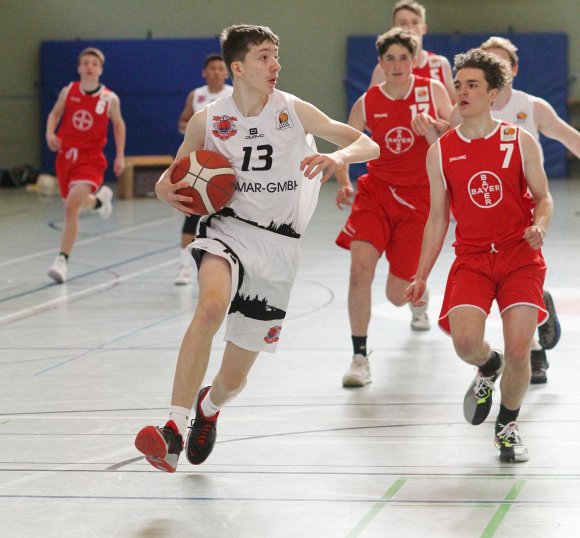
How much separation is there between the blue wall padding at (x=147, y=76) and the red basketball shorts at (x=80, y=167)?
445 inches

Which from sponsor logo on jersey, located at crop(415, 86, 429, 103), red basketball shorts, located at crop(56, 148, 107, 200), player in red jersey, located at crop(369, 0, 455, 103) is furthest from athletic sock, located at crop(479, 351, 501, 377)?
red basketball shorts, located at crop(56, 148, 107, 200)

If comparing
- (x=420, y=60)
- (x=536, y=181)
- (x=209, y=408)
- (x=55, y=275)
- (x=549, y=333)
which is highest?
(x=420, y=60)

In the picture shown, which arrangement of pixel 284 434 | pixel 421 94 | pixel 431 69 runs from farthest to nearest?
pixel 431 69
pixel 421 94
pixel 284 434

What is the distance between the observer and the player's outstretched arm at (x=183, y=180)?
15.4ft

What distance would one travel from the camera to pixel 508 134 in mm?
5027

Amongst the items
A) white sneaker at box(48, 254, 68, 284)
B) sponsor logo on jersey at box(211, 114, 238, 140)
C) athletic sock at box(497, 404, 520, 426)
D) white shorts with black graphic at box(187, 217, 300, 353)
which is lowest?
white sneaker at box(48, 254, 68, 284)

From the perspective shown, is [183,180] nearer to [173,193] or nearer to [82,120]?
[173,193]

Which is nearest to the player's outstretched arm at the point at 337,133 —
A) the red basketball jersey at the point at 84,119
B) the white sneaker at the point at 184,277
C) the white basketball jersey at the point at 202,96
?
the white sneaker at the point at 184,277

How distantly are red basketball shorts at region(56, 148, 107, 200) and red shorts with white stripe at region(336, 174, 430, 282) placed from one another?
175 inches

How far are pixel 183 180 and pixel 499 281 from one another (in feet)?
4.55

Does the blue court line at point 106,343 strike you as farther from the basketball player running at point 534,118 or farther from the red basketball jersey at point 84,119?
the red basketball jersey at point 84,119

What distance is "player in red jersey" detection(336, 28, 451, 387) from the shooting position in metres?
6.64

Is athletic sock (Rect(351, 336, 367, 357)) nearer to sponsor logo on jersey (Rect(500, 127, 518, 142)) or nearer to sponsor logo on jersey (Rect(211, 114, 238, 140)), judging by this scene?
sponsor logo on jersey (Rect(500, 127, 518, 142))

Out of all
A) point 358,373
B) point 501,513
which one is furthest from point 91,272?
point 501,513
